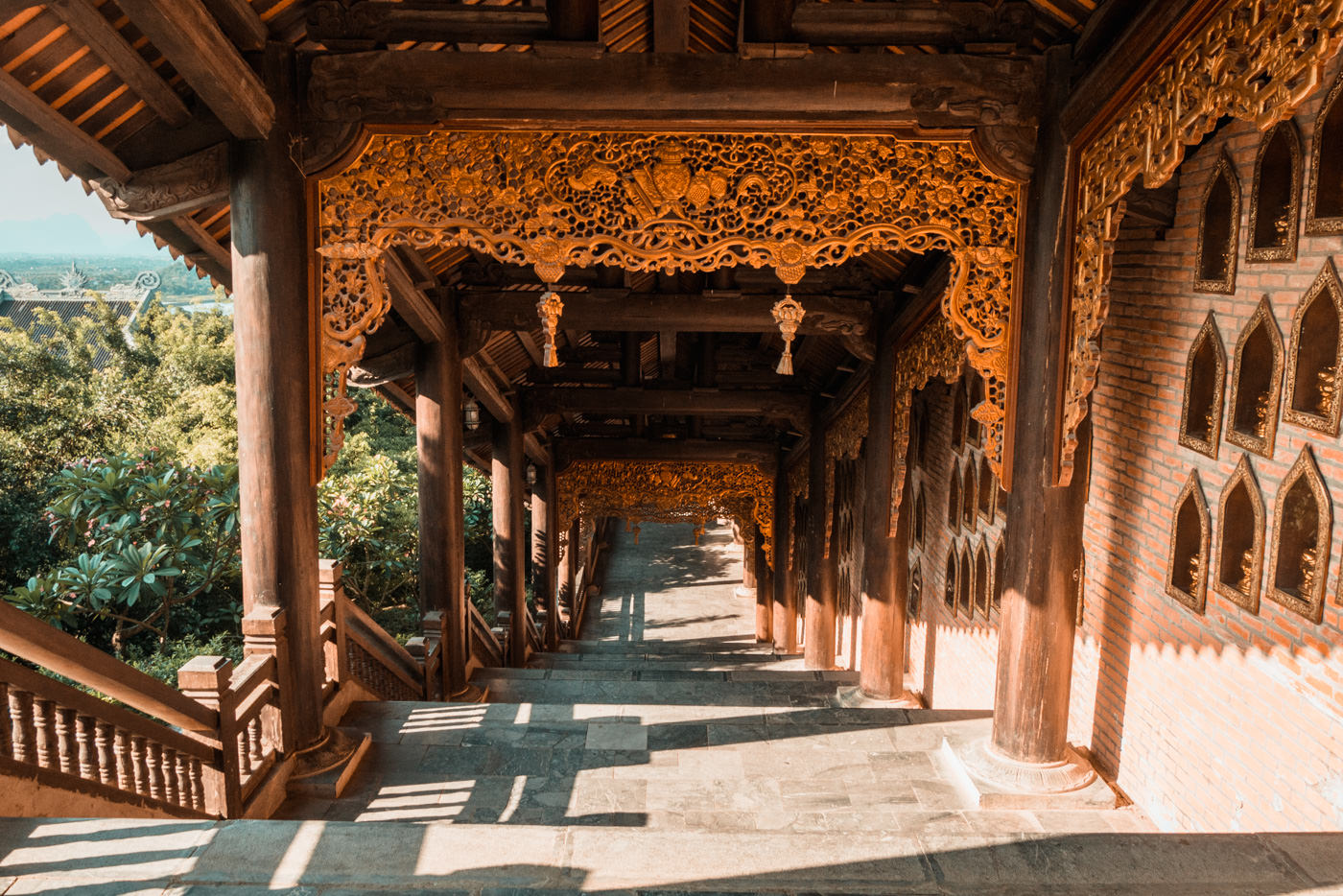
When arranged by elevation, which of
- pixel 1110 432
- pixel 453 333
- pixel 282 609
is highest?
pixel 453 333

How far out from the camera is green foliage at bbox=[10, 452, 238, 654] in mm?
9039

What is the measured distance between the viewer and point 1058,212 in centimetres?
448

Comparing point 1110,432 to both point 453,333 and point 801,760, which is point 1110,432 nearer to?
point 801,760

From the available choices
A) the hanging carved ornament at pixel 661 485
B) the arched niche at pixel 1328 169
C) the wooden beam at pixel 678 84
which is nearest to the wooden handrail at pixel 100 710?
the wooden beam at pixel 678 84

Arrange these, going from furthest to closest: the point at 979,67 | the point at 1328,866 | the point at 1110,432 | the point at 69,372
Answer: the point at 69,372 → the point at 1110,432 → the point at 979,67 → the point at 1328,866

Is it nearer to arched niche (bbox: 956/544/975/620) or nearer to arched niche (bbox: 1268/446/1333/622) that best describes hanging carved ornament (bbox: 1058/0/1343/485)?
arched niche (bbox: 1268/446/1333/622)

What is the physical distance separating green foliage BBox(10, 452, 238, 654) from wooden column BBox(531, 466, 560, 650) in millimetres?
5871

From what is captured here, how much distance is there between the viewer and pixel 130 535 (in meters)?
9.77

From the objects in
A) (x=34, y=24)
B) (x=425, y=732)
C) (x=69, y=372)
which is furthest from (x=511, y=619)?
Answer: (x=34, y=24)

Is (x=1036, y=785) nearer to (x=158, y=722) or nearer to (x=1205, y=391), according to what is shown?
(x=1205, y=391)

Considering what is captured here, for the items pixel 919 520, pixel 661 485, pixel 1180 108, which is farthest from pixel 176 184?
pixel 661 485

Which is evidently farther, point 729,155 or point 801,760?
point 801,760

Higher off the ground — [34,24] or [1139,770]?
[34,24]

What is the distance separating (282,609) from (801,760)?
2.96 m
